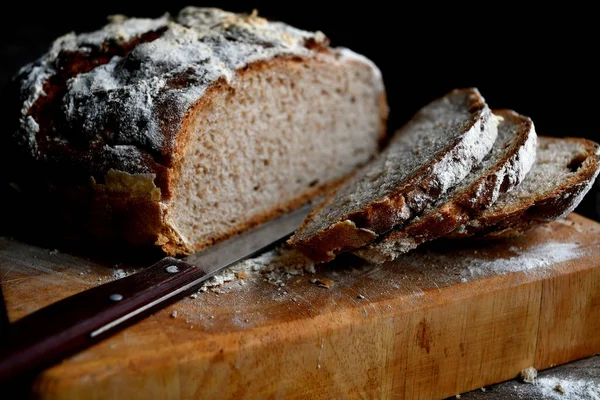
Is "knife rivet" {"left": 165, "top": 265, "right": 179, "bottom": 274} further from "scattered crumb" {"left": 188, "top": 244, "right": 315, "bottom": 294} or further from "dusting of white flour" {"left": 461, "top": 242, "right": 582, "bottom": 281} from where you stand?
"dusting of white flour" {"left": 461, "top": 242, "right": 582, "bottom": 281}

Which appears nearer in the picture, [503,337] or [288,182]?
[503,337]

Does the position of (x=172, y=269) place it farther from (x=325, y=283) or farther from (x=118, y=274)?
(x=325, y=283)

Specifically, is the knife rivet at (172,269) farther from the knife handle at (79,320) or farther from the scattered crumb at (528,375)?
the scattered crumb at (528,375)

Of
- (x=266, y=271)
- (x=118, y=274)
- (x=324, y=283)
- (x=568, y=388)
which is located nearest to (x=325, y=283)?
(x=324, y=283)

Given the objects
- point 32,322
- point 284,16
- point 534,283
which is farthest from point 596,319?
point 284,16

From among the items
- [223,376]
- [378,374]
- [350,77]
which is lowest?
[378,374]

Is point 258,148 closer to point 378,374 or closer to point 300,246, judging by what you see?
point 300,246
